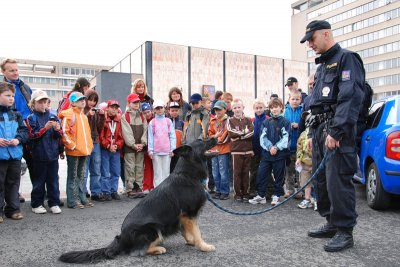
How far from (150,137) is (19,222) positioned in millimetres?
2737

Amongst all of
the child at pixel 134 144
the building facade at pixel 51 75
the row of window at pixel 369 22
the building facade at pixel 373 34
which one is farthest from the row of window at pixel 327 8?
the child at pixel 134 144

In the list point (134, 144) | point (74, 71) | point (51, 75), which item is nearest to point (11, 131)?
point (134, 144)

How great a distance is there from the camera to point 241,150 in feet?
21.1

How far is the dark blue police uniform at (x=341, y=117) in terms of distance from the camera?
143 inches

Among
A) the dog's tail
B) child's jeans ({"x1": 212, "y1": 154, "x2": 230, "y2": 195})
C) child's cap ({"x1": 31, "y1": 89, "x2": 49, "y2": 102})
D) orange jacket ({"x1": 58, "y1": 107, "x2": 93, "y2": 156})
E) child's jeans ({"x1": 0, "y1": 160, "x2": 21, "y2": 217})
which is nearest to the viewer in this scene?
the dog's tail

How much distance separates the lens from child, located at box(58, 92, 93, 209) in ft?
19.3

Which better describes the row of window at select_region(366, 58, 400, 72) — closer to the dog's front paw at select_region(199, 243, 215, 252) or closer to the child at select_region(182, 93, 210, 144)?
the child at select_region(182, 93, 210, 144)

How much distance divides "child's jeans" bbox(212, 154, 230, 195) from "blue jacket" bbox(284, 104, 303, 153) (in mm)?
1286

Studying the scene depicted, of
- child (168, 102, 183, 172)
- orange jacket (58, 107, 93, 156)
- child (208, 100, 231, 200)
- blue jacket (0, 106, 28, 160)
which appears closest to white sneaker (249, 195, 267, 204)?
child (208, 100, 231, 200)

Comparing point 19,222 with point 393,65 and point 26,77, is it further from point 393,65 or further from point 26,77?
point 26,77

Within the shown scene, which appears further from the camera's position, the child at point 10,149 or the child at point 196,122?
the child at point 196,122

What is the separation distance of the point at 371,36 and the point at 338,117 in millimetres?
88933

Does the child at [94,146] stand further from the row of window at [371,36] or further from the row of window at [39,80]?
the row of window at [39,80]

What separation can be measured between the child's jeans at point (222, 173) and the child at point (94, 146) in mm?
2252
